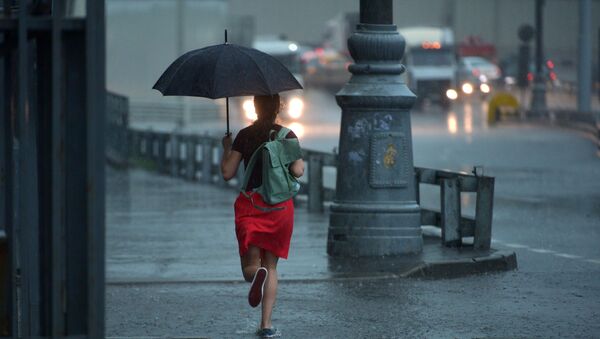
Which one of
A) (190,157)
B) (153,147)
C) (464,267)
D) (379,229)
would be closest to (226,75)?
(464,267)

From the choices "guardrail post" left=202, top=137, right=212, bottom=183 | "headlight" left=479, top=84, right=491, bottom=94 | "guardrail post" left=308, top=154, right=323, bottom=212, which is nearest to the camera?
"guardrail post" left=308, top=154, right=323, bottom=212

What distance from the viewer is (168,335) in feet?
28.6

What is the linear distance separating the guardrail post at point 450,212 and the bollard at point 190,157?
1178 cm

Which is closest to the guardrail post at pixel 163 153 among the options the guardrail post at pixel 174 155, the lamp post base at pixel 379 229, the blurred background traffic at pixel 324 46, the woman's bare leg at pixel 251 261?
the guardrail post at pixel 174 155

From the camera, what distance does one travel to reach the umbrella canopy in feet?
27.4

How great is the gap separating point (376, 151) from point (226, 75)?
3985 millimetres

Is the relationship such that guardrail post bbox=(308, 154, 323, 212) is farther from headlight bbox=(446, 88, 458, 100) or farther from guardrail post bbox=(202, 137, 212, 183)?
headlight bbox=(446, 88, 458, 100)

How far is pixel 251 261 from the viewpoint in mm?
8508

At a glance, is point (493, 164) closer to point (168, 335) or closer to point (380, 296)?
point (380, 296)

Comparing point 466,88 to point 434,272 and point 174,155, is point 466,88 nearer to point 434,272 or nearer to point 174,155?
point 174,155

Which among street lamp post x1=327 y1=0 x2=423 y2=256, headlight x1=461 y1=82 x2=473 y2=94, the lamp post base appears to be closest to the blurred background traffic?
headlight x1=461 y1=82 x2=473 y2=94

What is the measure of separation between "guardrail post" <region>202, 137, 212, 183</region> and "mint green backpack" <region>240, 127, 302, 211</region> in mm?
14963

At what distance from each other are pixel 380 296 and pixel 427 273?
1058 millimetres

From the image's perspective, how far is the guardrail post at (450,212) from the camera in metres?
12.6
